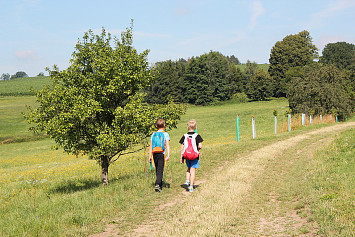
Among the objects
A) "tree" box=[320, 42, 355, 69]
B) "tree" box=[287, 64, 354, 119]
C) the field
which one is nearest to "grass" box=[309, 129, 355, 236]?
the field

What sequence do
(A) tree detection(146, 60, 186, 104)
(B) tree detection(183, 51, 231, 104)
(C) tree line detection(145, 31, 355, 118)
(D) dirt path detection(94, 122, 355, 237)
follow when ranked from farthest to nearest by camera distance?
(B) tree detection(183, 51, 231, 104)
(A) tree detection(146, 60, 186, 104)
(C) tree line detection(145, 31, 355, 118)
(D) dirt path detection(94, 122, 355, 237)

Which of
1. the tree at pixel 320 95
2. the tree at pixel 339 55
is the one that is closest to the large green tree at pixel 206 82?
the tree at pixel 339 55

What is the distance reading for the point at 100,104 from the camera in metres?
9.05

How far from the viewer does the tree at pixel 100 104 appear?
28.2 ft

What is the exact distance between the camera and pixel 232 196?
7098 millimetres

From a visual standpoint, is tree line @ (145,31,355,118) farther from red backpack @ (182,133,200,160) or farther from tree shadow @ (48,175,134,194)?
red backpack @ (182,133,200,160)

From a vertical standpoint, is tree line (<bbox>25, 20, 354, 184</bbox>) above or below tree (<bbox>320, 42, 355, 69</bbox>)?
below

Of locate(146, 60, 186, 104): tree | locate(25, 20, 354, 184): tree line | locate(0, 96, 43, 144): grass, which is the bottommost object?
locate(0, 96, 43, 144): grass

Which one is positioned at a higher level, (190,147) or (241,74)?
(241,74)

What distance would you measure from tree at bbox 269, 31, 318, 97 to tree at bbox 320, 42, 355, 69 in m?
12.6

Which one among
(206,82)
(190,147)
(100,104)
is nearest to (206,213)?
(190,147)

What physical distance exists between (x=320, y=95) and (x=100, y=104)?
123ft

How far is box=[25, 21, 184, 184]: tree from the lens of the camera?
860 centimetres

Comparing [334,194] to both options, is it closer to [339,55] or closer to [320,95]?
[320,95]
